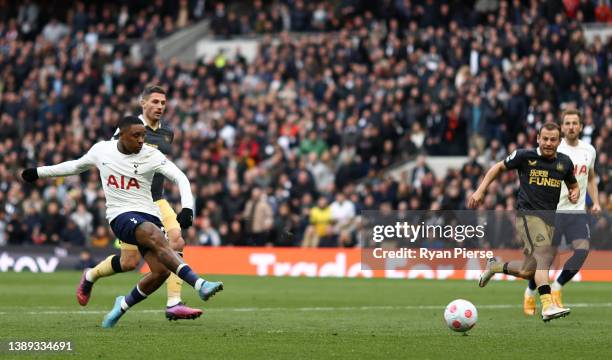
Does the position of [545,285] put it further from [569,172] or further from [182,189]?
[182,189]

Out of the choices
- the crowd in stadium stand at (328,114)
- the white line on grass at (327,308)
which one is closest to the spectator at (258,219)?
the crowd in stadium stand at (328,114)

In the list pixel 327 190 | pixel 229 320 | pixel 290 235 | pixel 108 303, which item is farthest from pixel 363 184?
pixel 229 320

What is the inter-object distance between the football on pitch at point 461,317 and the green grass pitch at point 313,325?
0.37 ft

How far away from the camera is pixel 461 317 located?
1193cm

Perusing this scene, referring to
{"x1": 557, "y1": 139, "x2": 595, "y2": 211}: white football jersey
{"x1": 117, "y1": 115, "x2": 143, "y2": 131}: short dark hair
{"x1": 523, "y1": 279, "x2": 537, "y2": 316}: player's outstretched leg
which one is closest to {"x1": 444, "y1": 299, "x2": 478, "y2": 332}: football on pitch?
{"x1": 523, "y1": 279, "x2": 537, "y2": 316}: player's outstretched leg

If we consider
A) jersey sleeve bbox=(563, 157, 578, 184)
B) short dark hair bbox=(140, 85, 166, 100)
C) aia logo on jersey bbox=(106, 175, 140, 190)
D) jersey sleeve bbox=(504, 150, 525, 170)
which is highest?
short dark hair bbox=(140, 85, 166, 100)

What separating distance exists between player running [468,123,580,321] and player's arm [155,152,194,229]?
143 inches

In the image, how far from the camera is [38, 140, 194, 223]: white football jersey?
12391 mm

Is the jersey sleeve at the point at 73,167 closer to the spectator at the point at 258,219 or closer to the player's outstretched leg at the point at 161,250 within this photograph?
the player's outstretched leg at the point at 161,250

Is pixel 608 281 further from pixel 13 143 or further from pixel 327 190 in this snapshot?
pixel 13 143

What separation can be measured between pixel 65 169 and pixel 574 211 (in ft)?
20.6

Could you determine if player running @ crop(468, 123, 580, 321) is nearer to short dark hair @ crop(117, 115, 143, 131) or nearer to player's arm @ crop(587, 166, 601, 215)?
player's arm @ crop(587, 166, 601, 215)

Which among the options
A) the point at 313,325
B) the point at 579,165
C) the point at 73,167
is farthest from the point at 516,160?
the point at 73,167

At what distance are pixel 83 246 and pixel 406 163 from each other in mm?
7743
